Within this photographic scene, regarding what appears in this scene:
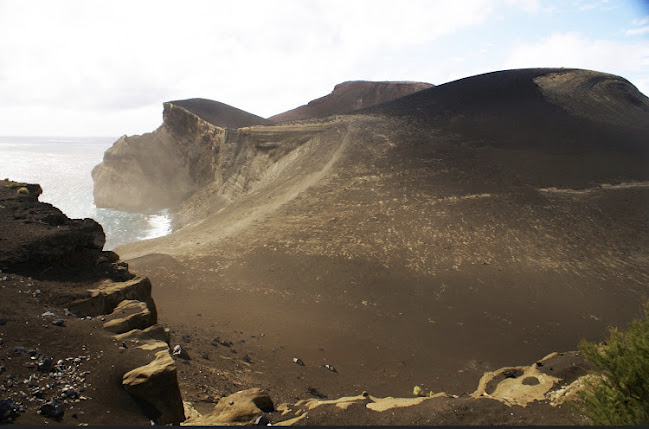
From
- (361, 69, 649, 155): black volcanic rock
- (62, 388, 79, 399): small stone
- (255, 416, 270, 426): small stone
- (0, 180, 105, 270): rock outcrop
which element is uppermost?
(361, 69, 649, 155): black volcanic rock

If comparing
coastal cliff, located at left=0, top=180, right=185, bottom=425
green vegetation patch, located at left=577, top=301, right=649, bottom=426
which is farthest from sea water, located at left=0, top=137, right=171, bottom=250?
green vegetation patch, located at left=577, top=301, right=649, bottom=426

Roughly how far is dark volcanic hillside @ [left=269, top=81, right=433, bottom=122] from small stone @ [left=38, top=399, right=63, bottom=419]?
5944cm

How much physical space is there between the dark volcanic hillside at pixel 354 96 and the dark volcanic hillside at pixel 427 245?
3830 cm

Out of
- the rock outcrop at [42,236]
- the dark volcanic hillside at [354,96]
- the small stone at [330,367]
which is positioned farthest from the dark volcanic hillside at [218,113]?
the small stone at [330,367]

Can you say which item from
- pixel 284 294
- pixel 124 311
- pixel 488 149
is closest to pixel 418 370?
pixel 284 294

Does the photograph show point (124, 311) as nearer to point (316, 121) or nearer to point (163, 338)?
point (163, 338)

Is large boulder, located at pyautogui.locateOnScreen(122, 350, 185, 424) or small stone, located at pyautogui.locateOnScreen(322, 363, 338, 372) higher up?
large boulder, located at pyautogui.locateOnScreen(122, 350, 185, 424)

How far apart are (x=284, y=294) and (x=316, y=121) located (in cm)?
1740

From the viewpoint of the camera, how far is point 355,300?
12.5 m

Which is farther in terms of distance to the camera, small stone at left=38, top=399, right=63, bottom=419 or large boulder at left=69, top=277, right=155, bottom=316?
large boulder at left=69, top=277, right=155, bottom=316

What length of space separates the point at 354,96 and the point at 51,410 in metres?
66.4

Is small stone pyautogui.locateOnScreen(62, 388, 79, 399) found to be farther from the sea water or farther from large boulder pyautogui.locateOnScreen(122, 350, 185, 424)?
the sea water

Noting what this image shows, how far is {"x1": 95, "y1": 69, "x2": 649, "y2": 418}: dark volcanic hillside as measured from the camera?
1030 cm

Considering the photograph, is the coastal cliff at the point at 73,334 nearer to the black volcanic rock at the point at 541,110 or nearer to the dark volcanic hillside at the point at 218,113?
the black volcanic rock at the point at 541,110
